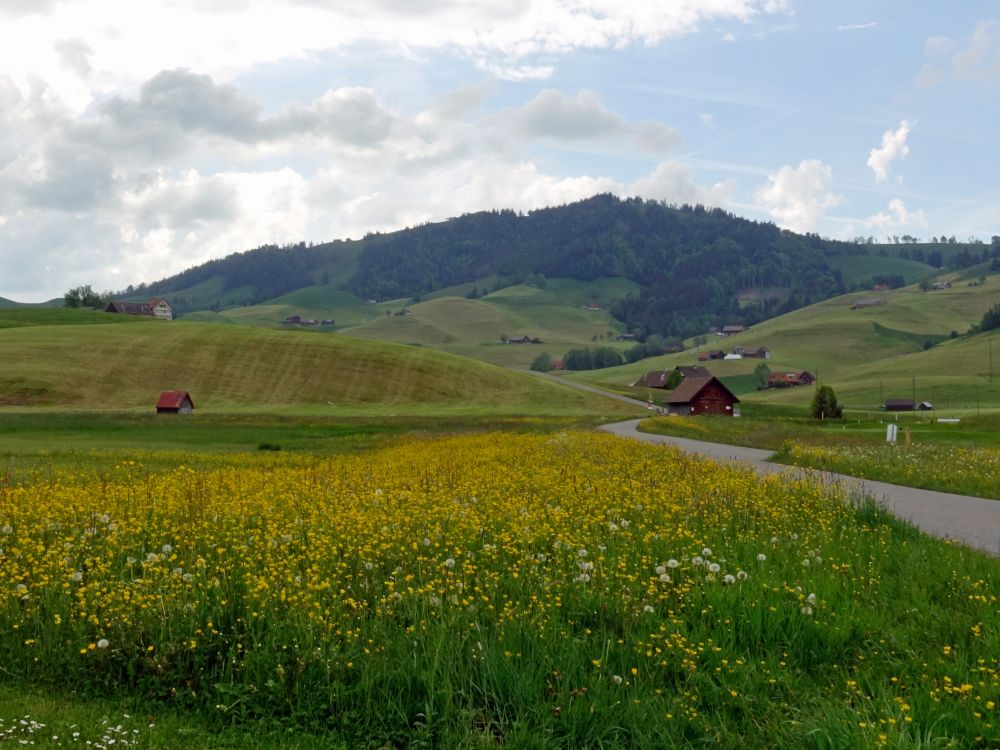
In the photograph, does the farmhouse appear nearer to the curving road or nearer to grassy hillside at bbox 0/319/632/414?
grassy hillside at bbox 0/319/632/414

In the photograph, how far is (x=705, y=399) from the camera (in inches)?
4345

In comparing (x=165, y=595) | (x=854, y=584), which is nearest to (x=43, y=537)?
(x=165, y=595)

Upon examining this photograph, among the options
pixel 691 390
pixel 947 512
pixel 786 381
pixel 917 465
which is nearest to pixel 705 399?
pixel 691 390

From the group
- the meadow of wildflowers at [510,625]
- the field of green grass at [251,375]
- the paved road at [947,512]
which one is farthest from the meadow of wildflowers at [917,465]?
the field of green grass at [251,375]

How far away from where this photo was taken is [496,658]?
24.0 feet

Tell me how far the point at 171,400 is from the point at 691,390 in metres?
68.9

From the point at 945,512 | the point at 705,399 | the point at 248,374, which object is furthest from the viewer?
the point at 705,399

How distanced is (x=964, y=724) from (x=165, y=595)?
25.4ft

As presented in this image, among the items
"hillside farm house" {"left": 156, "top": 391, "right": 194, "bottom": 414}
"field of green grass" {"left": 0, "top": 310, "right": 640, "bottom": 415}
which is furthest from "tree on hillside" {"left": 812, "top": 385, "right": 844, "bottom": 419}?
"hillside farm house" {"left": 156, "top": 391, "right": 194, "bottom": 414}

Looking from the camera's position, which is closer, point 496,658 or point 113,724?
point 113,724

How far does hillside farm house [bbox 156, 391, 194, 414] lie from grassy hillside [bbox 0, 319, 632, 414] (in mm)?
3364

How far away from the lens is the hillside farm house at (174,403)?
274 ft

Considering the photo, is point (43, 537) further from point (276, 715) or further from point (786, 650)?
point (786, 650)

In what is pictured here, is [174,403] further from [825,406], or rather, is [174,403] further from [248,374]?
[825,406]
